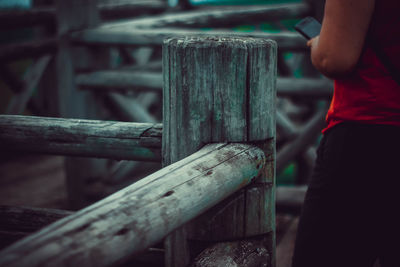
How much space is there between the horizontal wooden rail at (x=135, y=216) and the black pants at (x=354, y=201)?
0.71 ft

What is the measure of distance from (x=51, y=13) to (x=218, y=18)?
156 cm

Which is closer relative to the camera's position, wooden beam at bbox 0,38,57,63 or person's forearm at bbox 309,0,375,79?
person's forearm at bbox 309,0,375,79

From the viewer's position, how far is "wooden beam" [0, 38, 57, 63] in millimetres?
3519

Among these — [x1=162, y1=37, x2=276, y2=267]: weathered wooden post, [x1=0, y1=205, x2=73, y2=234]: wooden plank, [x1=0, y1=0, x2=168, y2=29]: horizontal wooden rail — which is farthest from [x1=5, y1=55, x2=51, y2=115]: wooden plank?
[x1=162, y1=37, x2=276, y2=267]: weathered wooden post

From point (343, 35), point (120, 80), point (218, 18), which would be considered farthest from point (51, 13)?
point (343, 35)

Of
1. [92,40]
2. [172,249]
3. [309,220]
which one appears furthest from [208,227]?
[92,40]

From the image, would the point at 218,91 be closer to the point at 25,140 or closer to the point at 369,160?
the point at 369,160

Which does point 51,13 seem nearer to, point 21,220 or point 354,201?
point 21,220

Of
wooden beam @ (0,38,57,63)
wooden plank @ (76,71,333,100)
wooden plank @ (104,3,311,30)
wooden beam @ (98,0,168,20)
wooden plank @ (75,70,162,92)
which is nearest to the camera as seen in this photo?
wooden plank @ (76,71,333,100)

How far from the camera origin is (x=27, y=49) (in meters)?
3.65

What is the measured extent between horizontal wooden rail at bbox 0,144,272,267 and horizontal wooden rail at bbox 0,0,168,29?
3382 millimetres

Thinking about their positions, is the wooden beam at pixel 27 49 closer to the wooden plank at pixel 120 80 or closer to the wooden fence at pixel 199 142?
the wooden plank at pixel 120 80

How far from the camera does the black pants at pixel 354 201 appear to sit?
1.12 metres

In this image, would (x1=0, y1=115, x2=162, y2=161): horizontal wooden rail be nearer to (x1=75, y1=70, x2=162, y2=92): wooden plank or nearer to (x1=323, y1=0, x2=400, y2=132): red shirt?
(x1=323, y1=0, x2=400, y2=132): red shirt
